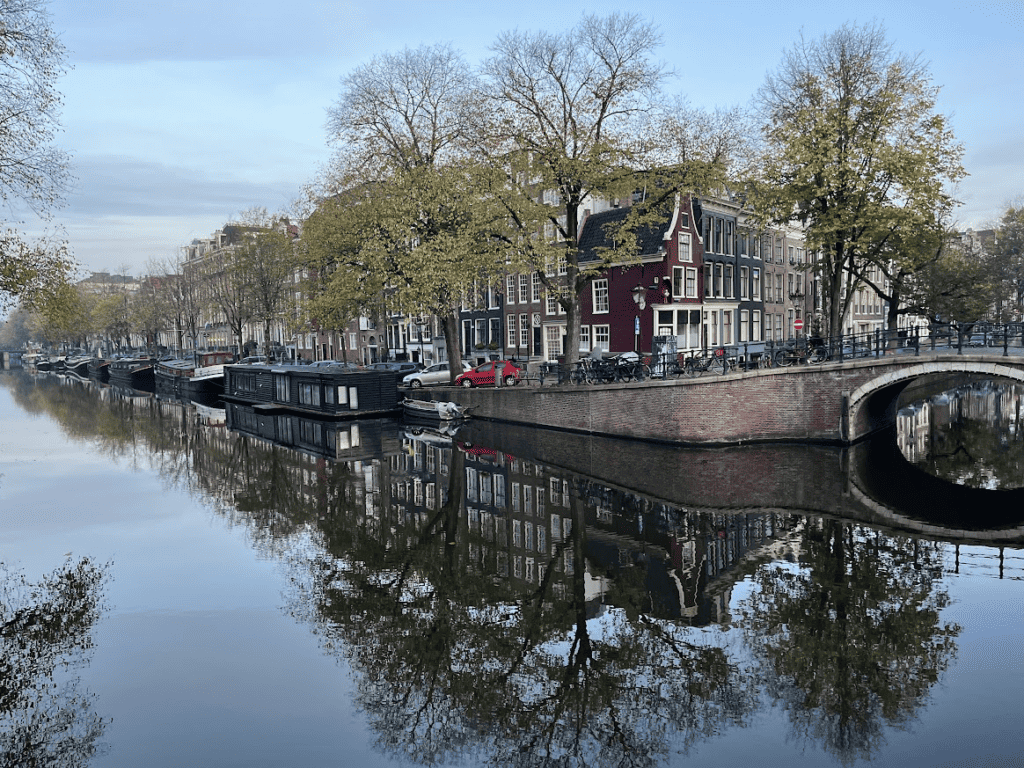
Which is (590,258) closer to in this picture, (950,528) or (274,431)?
(274,431)

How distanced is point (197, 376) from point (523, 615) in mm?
52958

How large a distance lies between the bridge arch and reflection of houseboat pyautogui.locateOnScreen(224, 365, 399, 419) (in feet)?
74.5

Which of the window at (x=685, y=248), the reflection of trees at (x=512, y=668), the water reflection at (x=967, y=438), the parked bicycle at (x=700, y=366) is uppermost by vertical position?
the window at (x=685, y=248)

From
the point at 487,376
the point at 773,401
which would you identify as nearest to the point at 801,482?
the point at 773,401

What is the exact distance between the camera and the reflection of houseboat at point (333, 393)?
130 feet

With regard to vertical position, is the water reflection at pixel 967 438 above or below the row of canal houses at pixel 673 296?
below

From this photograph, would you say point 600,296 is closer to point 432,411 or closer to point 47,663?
point 432,411

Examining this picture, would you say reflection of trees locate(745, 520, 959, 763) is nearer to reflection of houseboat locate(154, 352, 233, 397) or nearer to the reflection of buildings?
the reflection of buildings

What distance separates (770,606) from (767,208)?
75.3ft

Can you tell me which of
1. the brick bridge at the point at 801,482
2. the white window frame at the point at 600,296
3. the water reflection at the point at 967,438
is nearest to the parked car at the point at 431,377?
the white window frame at the point at 600,296

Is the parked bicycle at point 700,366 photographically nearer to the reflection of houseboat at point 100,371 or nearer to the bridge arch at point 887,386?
the bridge arch at point 887,386

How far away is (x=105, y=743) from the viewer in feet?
29.4

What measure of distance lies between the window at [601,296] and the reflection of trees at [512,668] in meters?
32.7

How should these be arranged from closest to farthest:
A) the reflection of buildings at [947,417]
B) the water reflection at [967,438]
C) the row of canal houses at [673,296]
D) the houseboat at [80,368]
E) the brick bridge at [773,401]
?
the water reflection at [967,438] < the brick bridge at [773,401] < the reflection of buildings at [947,417] < the row of canal houses at [673,296] < the houseboat at [80,368]
